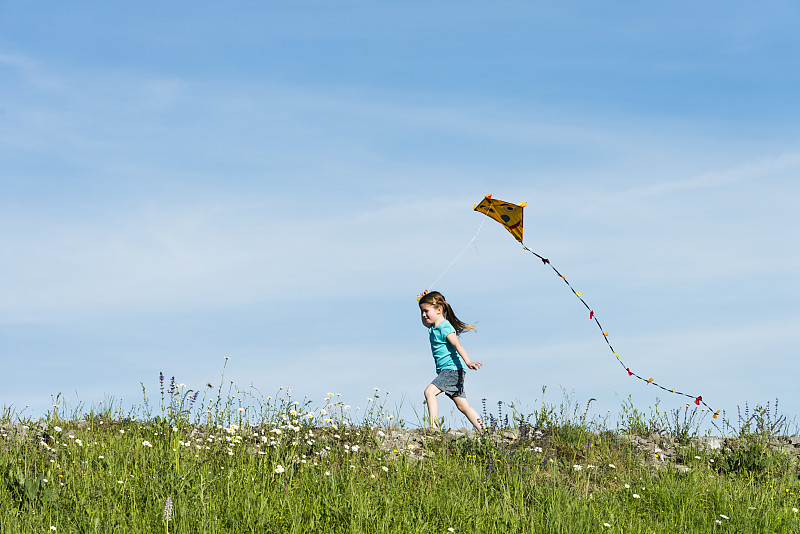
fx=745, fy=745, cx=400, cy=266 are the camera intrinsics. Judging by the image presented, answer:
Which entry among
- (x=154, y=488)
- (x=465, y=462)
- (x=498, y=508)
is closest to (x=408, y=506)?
(x=498, y=508)

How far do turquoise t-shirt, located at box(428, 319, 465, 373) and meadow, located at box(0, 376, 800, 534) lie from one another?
4.77ft

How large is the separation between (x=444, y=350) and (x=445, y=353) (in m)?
0.05

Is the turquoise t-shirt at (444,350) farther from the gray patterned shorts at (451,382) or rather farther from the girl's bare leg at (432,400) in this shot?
the girl's bare leg at (432,400)

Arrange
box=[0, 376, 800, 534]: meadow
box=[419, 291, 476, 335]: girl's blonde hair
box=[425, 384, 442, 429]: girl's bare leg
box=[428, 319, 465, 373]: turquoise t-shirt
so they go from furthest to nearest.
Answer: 1. box=[419, 291, 476, 335]: girl's blonde hair
2. box=[428, 319, 465, 373]: turquoise t-shirt
3. box=[425, 384, 442, 429]: girl's bare leg
4. box=[0, 376, 800, 534]: meadow

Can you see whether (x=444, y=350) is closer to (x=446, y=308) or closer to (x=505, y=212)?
(x=446, y=308)

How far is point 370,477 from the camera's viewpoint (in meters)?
7.08

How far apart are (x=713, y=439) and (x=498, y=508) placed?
478cm

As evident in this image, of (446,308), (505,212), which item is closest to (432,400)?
(446,308)

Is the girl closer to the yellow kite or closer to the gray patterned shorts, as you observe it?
the gray patterned shorts

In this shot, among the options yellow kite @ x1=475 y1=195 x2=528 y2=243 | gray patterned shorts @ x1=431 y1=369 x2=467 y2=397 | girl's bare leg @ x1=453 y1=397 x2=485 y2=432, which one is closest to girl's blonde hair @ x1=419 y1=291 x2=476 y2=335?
gray patterned shorts @ x1=431 y1=369 x2=467 y2=397

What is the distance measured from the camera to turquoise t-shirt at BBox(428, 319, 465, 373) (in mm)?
10312

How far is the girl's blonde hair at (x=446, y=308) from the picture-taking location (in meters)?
10.7

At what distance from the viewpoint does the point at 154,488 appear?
627 centimetres

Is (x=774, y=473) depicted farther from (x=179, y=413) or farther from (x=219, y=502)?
(x=179, y=413)
